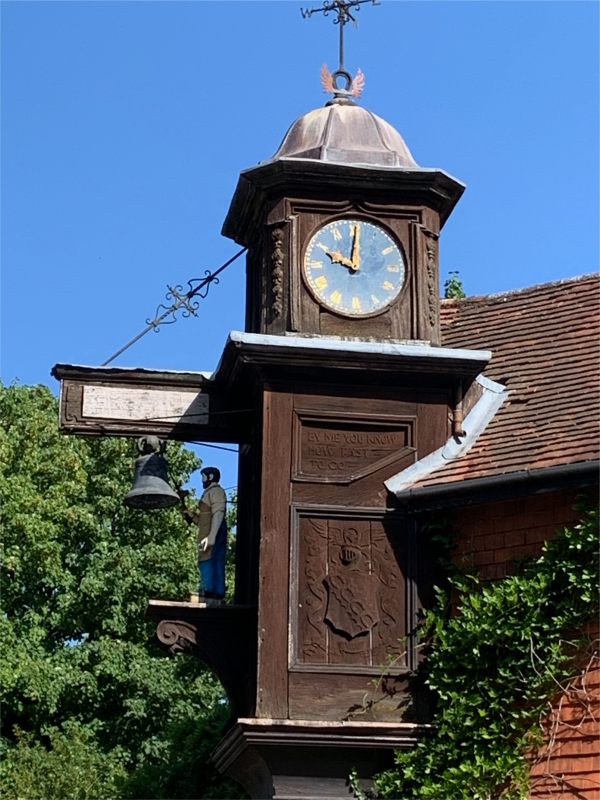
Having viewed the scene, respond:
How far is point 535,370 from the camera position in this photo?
1532 cm

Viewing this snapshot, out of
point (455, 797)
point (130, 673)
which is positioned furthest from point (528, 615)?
point (130, 673)

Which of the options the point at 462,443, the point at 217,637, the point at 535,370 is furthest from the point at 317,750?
the point at 535,370

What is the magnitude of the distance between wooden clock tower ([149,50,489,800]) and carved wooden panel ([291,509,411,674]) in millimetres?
12

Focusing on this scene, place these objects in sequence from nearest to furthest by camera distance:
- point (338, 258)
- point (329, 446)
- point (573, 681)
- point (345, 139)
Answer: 1. point (573, 681)
2. point (329, 446)
3. point (338, 258)
4. point (345, 139)

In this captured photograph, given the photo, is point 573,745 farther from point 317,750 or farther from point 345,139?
point 345,139

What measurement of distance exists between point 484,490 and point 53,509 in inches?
646

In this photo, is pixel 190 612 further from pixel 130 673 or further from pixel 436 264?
pixel 130 673

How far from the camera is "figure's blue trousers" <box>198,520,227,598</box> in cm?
1461

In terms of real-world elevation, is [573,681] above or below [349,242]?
below

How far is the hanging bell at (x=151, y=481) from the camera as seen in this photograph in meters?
14.6

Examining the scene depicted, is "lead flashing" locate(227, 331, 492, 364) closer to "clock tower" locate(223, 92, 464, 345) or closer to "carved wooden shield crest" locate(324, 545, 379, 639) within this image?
Answer: "clock tower" locate(223, 92, 464, 345)

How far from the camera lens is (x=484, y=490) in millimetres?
13781

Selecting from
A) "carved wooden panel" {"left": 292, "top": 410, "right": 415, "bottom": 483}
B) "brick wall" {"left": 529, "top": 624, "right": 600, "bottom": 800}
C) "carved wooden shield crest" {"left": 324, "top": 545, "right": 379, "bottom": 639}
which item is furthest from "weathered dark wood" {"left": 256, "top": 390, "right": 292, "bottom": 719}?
"brick wall" {"left": 529, "top": 624, "right": 600, "bottom": 800}

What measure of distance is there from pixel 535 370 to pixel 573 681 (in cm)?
328
